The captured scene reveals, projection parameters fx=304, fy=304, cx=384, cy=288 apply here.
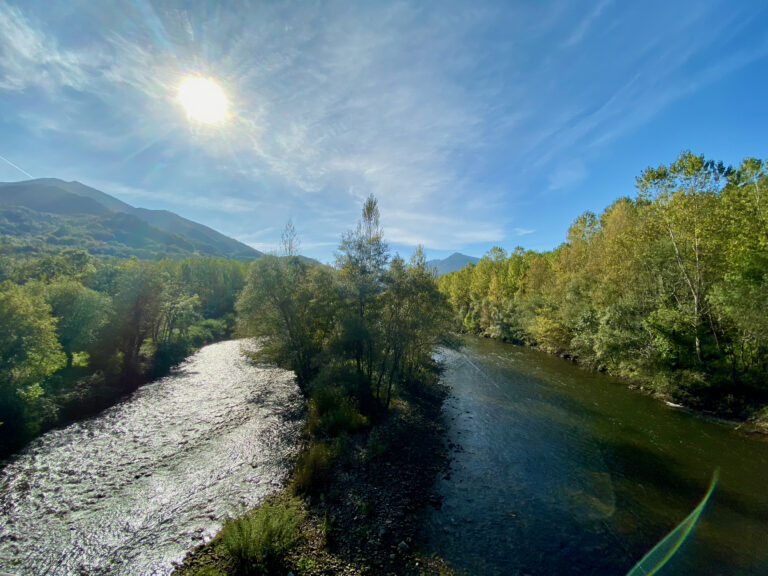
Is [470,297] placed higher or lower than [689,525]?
higher

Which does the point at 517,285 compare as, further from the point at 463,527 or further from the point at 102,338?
the point at 102,338

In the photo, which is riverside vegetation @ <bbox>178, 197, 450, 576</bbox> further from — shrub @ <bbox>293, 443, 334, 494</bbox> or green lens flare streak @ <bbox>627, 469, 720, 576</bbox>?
green lens flare streak @ <bbox>627, 469, 720, 576</bbox>

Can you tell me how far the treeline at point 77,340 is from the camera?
19.5m

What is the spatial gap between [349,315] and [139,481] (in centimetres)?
1387

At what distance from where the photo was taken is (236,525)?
9734 millimetres

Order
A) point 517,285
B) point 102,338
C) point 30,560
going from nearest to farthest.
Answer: point 30,560 < point 102,338 < point 517,285

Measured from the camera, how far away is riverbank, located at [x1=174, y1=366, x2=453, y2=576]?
996 cm

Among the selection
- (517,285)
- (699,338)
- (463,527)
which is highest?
(517,285)

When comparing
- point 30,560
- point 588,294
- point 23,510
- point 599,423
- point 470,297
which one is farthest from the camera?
point 470,297

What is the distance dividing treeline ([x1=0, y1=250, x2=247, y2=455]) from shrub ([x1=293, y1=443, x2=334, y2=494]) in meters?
18.0

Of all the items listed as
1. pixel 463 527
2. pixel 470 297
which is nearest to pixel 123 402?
pixel 463 527

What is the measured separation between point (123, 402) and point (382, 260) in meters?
25.3

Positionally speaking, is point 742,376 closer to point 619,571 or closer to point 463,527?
point 619,571

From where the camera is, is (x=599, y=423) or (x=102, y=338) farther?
(x=102, y=338)
